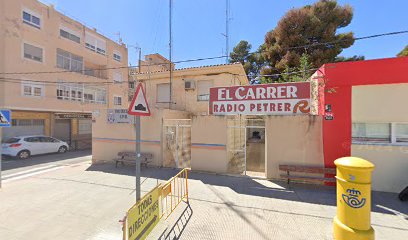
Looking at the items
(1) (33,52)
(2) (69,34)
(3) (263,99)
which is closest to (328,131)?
(3) (263,99)

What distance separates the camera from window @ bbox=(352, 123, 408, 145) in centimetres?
620

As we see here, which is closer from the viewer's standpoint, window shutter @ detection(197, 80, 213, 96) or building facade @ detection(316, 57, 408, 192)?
building facade @ detection(316, 57, 408, 192)

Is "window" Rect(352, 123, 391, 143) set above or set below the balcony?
below

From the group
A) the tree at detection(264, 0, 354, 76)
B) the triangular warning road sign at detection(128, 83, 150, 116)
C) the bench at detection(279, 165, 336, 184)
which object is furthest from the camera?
the tree at detection(264, 0, 354, 76)

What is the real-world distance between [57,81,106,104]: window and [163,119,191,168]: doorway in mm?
13835

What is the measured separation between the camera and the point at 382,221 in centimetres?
446

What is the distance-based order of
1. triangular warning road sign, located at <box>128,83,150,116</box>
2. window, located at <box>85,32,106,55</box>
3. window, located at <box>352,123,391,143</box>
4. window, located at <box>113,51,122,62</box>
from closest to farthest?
1. triangular warning road sign, located at <box>128,83,150,116</box>
2. window, located at <box>352,123,391,143</box>
3. window, located at <box>85,32,106,55</box>
4. window, located at <box>113,51,122,62</box>

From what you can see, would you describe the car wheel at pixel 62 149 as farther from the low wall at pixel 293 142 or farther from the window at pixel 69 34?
the low wall at pixel 293 142

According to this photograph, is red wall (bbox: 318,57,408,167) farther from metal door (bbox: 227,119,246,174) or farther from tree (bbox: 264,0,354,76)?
tree (bbox: 264,0,354,76)

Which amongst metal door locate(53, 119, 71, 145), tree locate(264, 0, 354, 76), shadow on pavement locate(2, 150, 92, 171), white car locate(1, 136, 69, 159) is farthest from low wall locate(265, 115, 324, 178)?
metal door locate(53, 119, 71, 145)

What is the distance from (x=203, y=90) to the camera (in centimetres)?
1224

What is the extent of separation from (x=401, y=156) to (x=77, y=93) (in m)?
23.0

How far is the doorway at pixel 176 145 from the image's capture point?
372 inches

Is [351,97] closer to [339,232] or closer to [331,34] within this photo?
[339,232]
